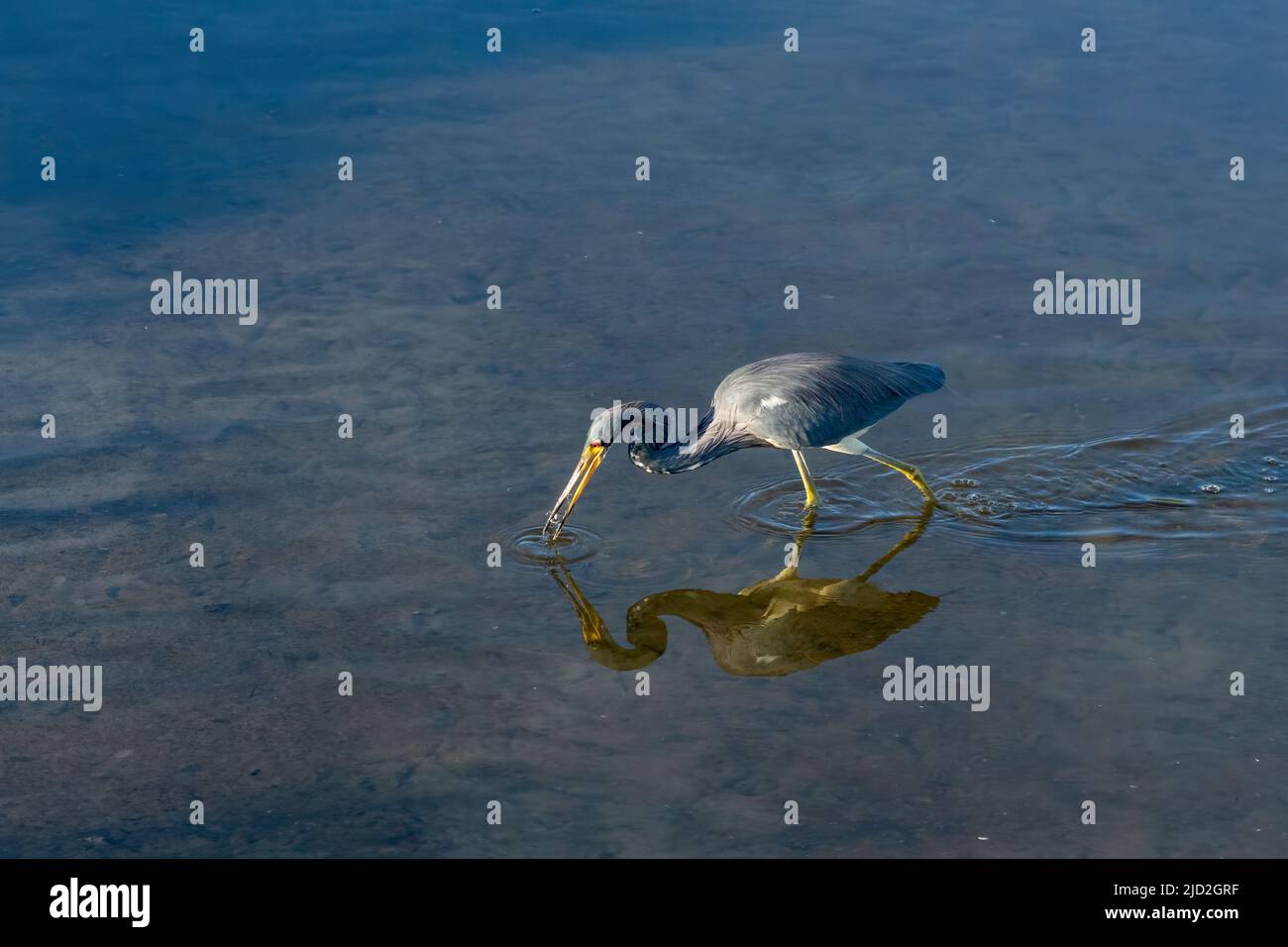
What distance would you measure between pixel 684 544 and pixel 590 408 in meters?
2.11

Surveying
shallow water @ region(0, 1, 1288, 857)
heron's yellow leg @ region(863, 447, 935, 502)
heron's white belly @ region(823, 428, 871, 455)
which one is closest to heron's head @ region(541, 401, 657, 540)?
shallow water @ region(0, 1, 1288, 857)

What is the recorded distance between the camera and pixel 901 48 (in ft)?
68.8

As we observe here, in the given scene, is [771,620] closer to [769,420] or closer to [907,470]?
[769,420]

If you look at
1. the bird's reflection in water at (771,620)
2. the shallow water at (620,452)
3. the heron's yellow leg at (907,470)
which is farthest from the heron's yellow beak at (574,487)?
the heron's yellow leg at (907,470)

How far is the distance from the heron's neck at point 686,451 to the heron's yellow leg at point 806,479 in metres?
0.51

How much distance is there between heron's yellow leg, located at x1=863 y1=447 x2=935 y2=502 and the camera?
41.5 feet

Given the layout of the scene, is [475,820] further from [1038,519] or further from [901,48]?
[901,48]

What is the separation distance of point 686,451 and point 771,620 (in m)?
1.47

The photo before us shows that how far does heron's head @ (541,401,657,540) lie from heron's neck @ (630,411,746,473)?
13 cm

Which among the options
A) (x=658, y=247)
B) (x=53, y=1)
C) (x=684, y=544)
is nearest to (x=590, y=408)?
(x=684, y=544)

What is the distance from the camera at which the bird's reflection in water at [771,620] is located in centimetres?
1116

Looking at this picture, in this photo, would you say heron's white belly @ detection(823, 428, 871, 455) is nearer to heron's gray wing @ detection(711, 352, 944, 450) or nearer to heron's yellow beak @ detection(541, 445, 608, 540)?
heron's gray wing @ detection(711, 352, 944, 450)

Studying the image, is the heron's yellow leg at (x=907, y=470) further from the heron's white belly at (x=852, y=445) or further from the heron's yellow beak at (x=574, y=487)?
the heron's yellow beak at (x=574, y=487)

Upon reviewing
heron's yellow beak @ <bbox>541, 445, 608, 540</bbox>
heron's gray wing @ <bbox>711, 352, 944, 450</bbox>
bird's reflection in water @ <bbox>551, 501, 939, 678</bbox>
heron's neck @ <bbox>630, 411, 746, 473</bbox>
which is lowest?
bird's reflection in water @ <bbox>551, 501, 939, 678</bbox>
